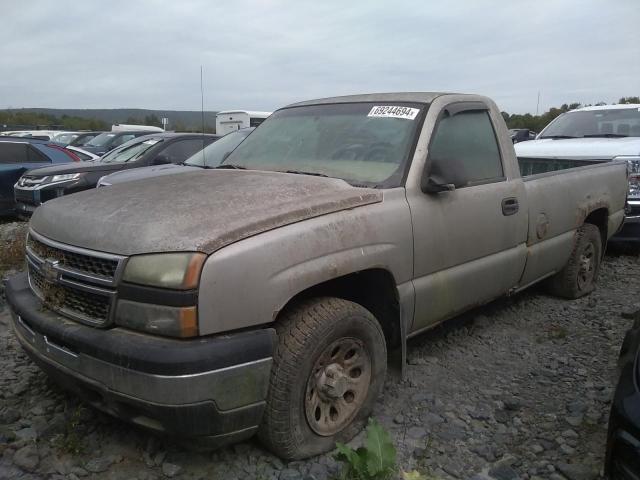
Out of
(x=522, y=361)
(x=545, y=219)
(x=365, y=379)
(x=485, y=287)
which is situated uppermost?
(x=545, y=219)

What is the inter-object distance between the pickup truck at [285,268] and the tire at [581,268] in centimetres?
105

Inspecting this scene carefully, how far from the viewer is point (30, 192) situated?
7.79m

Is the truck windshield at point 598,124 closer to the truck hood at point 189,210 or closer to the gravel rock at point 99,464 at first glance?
the truck hood at point 189,210

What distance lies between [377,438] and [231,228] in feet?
3.74

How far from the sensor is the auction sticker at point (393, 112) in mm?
3438

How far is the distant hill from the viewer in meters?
6.27

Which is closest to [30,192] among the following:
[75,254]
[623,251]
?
[75,254]

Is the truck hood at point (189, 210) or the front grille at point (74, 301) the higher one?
the truck hood at point (189, 210)

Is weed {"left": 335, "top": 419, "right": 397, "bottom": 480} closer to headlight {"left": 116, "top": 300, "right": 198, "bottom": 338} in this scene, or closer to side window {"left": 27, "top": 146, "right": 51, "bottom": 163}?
headlight {"left": 116, "top": 300, "right": 198, "bottom": 338}

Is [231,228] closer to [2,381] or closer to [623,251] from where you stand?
[2,381]

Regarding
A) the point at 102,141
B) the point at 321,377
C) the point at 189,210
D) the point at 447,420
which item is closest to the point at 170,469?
the point at 321,377

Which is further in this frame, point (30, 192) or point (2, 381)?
point (30, 192)

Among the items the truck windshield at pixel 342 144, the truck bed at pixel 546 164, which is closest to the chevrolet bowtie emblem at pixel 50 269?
the truck windshield at pixel 342 144

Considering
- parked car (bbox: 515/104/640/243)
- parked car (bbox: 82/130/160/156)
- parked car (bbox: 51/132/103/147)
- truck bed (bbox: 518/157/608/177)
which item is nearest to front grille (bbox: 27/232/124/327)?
truck bed (bbox: 518/157/608/177)
